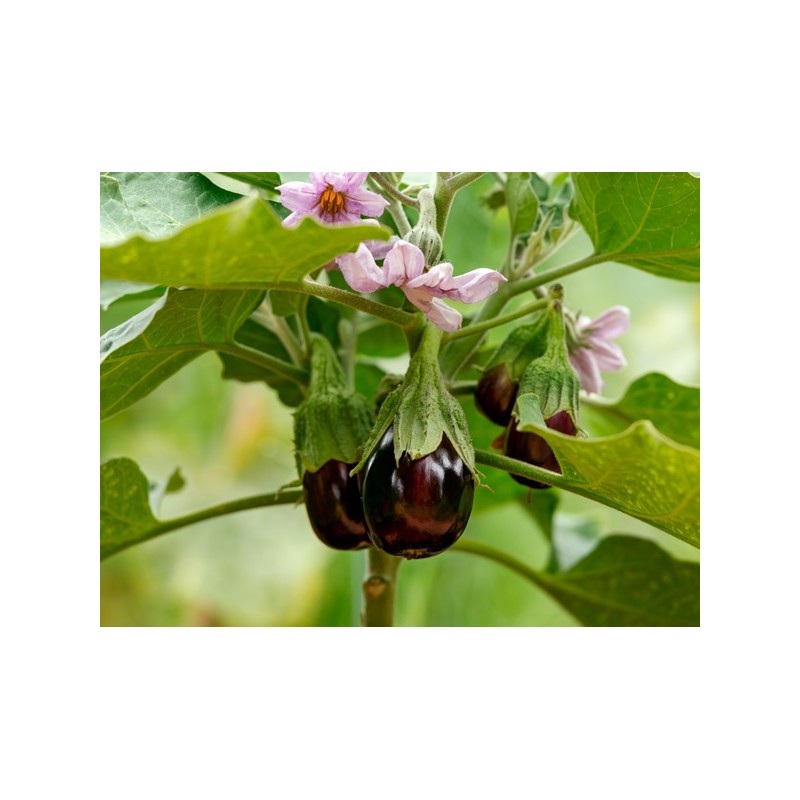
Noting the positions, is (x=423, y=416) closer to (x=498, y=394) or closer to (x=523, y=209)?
(x=498, y=394)

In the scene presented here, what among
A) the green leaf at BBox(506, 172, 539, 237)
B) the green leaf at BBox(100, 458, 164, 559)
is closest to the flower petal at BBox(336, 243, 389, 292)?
the green leaf at BBox(506, 172, 539, 237)

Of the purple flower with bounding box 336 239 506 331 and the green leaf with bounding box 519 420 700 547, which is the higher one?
the purple flower with bounding box 336 239 506 331

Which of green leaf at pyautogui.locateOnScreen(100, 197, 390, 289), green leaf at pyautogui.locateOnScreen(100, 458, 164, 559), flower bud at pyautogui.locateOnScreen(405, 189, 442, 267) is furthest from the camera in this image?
green leaf at pyautogui.locateOnScreen(100, 458, 164, 559)

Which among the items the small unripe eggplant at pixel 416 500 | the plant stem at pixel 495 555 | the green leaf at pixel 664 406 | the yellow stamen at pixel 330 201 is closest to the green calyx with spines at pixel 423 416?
the small unripe eggplant at pixel 416 500

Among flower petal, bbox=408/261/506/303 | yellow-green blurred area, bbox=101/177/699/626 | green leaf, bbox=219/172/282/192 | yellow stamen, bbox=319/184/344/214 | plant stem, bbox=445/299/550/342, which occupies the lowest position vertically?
yellow-green blurred area, bbox=101/177/699/626

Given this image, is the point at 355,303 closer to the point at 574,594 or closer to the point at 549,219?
the point at 549,219

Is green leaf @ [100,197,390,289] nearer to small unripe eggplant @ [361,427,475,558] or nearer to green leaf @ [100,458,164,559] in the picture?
small unripe eggplant @ [361,427,475,558]

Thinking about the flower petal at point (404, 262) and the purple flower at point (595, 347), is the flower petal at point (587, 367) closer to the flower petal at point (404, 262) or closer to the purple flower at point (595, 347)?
the purple flower at point (595, 347)
